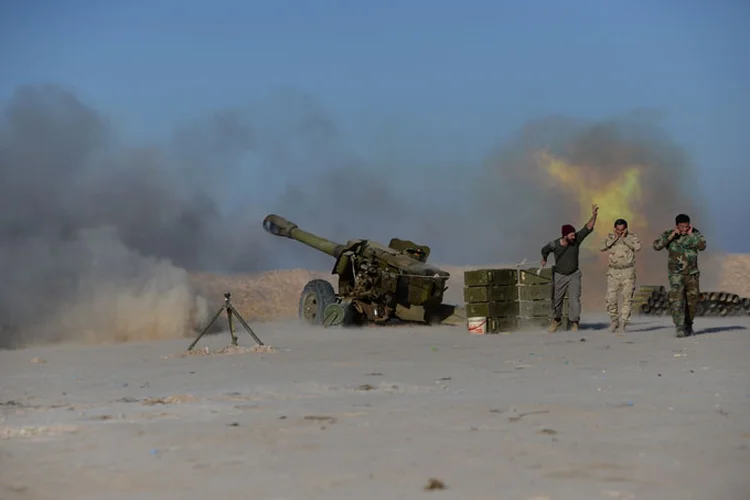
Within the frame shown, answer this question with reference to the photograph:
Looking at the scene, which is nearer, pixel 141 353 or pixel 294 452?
pixel 294 452

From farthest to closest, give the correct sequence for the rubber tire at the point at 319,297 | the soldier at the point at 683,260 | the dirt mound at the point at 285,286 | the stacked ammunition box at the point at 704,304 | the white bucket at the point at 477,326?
1. the dirt mound at the point at 285,286
2. the stacked ammunition box at the point at 704,304
3. the rubber tire at the point at 319,297
4. the white bucket at the point at 477,326
5. the soldier at the point at 683,260

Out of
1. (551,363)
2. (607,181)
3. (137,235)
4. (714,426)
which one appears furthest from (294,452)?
(607,181)

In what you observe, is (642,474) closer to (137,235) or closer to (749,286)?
(137,235)

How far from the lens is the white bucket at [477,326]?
2208cm

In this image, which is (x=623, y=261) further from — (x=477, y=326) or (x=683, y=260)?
(x=477, y=326)

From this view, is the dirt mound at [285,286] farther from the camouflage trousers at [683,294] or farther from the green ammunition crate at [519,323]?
the camouflage trousers at [683,294]

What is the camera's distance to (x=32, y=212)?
1049 inches

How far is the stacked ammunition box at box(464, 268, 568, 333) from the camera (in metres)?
22.2

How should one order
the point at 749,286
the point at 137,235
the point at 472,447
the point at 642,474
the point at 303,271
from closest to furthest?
the point at 642,474 → the point at 472,447 → the point at 137,235 → the point at 303,271 → the point at 749,286

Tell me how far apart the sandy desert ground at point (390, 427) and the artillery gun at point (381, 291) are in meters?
7.99

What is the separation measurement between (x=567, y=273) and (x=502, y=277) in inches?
69.6

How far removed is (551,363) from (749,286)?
43.7 meters

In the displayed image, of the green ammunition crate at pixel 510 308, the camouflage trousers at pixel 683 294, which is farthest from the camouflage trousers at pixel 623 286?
the green ammunition crate at pixel 510 308

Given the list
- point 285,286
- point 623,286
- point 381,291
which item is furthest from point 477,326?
point 285,286
